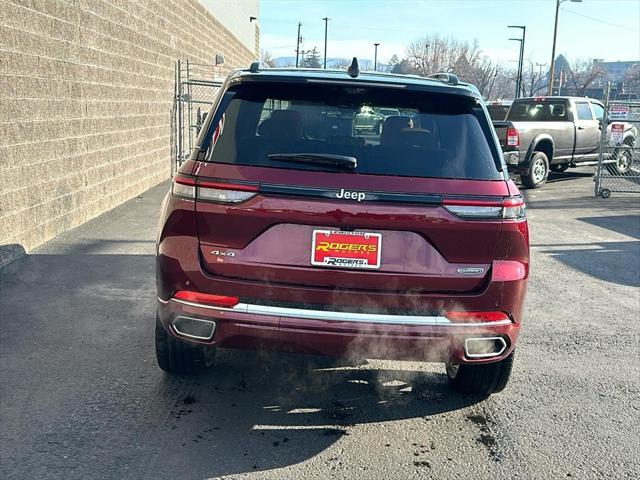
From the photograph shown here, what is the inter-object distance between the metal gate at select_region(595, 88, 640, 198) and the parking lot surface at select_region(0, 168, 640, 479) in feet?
28.1

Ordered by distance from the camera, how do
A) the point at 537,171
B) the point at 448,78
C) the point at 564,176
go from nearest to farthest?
the point at 448,78
the point at 537,171
the point at 564,176

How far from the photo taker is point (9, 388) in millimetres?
3854

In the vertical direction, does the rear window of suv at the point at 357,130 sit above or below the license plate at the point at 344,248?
above

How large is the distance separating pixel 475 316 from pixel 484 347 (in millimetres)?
191

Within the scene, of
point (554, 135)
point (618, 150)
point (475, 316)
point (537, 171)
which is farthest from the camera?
point (618, 150)

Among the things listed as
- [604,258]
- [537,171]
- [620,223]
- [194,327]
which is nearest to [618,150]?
[537,171]

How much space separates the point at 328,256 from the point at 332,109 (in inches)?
33.1

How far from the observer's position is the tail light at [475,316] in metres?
3.17

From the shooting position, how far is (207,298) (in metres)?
3.20

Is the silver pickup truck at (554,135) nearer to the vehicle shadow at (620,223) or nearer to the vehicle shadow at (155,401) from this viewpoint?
the vehicle shadow at (620,223)

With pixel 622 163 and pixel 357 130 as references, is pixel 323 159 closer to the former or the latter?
pixel 357 130

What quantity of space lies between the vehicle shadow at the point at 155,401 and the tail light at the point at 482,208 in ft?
4.23

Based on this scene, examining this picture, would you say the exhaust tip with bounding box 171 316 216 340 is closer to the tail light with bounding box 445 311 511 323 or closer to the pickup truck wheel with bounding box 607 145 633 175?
the tail light with bounding box 445 311 511 323

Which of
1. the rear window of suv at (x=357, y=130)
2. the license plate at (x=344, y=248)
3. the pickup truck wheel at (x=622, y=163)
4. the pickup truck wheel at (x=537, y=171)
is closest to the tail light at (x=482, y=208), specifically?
the rear window of suv at (x=357, y=130)
